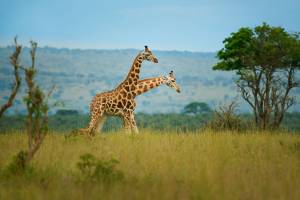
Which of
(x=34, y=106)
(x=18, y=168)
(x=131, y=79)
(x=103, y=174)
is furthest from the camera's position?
(x=131, y=79)

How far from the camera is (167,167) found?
1252cm

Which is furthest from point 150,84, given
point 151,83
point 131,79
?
point 131,79

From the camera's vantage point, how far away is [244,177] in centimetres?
1131

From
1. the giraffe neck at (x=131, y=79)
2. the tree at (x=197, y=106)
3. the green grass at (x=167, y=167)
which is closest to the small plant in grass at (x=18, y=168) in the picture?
the green grass at (x=167, y=167)

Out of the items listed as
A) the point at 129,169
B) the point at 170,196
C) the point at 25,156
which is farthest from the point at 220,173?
the point at 25,156

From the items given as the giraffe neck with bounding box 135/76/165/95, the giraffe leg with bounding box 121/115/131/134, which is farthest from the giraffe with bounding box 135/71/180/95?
the giraffe leg with bounding box 121/115/131/134

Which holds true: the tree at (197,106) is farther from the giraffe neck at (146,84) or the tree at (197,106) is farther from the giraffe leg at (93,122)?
the giraffe leg at (93,122)

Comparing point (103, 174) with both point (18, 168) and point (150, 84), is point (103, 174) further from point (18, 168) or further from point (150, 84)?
point (150, 84)

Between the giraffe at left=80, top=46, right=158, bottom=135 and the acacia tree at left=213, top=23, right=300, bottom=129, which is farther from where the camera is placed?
the acacia tree at left=213, top=23, right=300, bottom=129

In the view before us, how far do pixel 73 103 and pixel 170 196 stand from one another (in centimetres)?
17064

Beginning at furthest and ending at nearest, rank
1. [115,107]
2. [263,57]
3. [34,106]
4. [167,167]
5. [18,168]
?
[263,57]
[115,107]
[167,167]
[34,106]
[18,168]

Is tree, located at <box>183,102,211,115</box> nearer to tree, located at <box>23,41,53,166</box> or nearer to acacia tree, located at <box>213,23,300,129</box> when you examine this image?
acacia tree, located at <box>213,23,300,129</box>

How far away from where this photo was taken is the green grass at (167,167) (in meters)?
9.77

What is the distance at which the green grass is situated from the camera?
9773 millimetres
